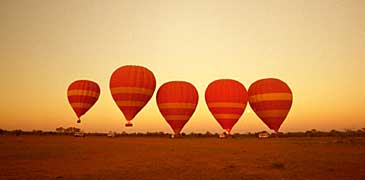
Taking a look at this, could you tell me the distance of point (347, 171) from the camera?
46.1ft

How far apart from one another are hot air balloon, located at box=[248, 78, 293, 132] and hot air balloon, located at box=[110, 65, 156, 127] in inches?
611

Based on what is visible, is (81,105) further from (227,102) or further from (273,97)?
(273,97)

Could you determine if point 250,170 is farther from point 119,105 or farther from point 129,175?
point 119,105

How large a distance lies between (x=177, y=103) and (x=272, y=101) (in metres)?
13.0

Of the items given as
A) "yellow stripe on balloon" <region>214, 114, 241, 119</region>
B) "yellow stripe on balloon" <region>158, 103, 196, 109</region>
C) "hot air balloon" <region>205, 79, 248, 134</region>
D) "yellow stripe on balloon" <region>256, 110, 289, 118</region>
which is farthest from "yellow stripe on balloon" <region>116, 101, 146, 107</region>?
"yellow stripe on balloon" <region>256, 110, 289, 118</region>

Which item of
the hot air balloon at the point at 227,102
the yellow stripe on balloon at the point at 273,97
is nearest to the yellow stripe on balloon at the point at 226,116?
the hot air balloon at the point at 227,102

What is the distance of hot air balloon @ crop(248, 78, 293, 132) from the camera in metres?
41.2

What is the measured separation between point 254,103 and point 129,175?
109ft

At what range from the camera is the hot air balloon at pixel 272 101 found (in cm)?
4122

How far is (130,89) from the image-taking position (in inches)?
1505

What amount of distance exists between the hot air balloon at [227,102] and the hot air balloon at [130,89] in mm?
9568

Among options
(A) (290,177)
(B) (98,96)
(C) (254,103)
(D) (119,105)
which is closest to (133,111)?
(D) (119,105)

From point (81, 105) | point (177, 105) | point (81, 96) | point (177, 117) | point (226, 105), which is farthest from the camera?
point (81, 105)

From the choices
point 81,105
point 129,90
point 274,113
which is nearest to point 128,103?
point 129,90
